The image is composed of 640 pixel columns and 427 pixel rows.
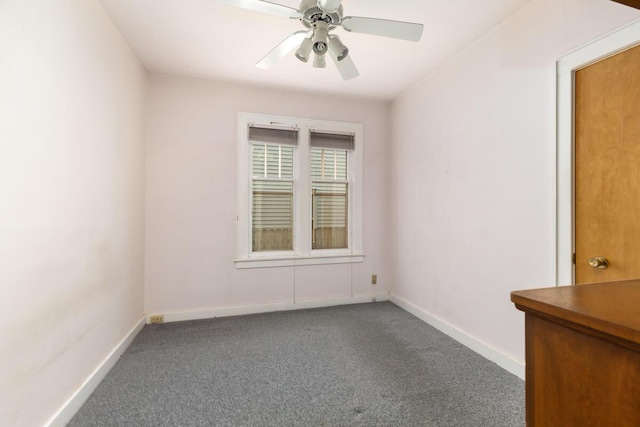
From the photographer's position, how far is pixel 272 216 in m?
3.59

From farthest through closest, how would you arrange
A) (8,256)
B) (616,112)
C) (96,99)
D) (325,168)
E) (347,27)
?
(325,168), (96,99), (347,27), (616,112), (8,256)

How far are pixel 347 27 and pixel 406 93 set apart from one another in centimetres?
193

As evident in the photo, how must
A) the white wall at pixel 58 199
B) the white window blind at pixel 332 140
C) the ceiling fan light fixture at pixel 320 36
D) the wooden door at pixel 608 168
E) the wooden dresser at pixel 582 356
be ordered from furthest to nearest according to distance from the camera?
1. the white window blind at pixel 332 140
2. the ceiling fan light fixture at pixel 320 36
3. the wooden door at pixel 608 168
4. the white wall at pixel 58 199
5. the wooden dresser at pixel 582 356

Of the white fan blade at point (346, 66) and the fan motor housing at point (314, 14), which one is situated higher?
the fan motor housing at point (314, 14)

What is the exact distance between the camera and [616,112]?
1.64 metres

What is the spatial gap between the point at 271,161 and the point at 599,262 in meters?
3.01

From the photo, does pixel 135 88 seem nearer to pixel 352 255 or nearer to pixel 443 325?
pixel 352 255

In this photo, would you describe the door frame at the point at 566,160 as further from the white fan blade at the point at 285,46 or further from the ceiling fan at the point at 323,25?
the white fan blade at the point at 285,46

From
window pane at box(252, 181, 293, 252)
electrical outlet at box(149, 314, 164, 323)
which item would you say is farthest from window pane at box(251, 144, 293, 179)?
electrical outlet at box(149, 314, 164, 323)

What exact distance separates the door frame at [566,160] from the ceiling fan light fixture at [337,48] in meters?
1.36

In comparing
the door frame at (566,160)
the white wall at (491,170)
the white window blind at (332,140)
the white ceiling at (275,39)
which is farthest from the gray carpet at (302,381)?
the white ceiling at (275,39)

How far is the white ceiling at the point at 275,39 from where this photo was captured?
82.8 inches

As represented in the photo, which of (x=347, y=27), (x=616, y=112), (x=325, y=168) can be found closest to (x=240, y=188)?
(x=325, y=168)

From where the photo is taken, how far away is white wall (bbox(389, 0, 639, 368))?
6.45 feet
